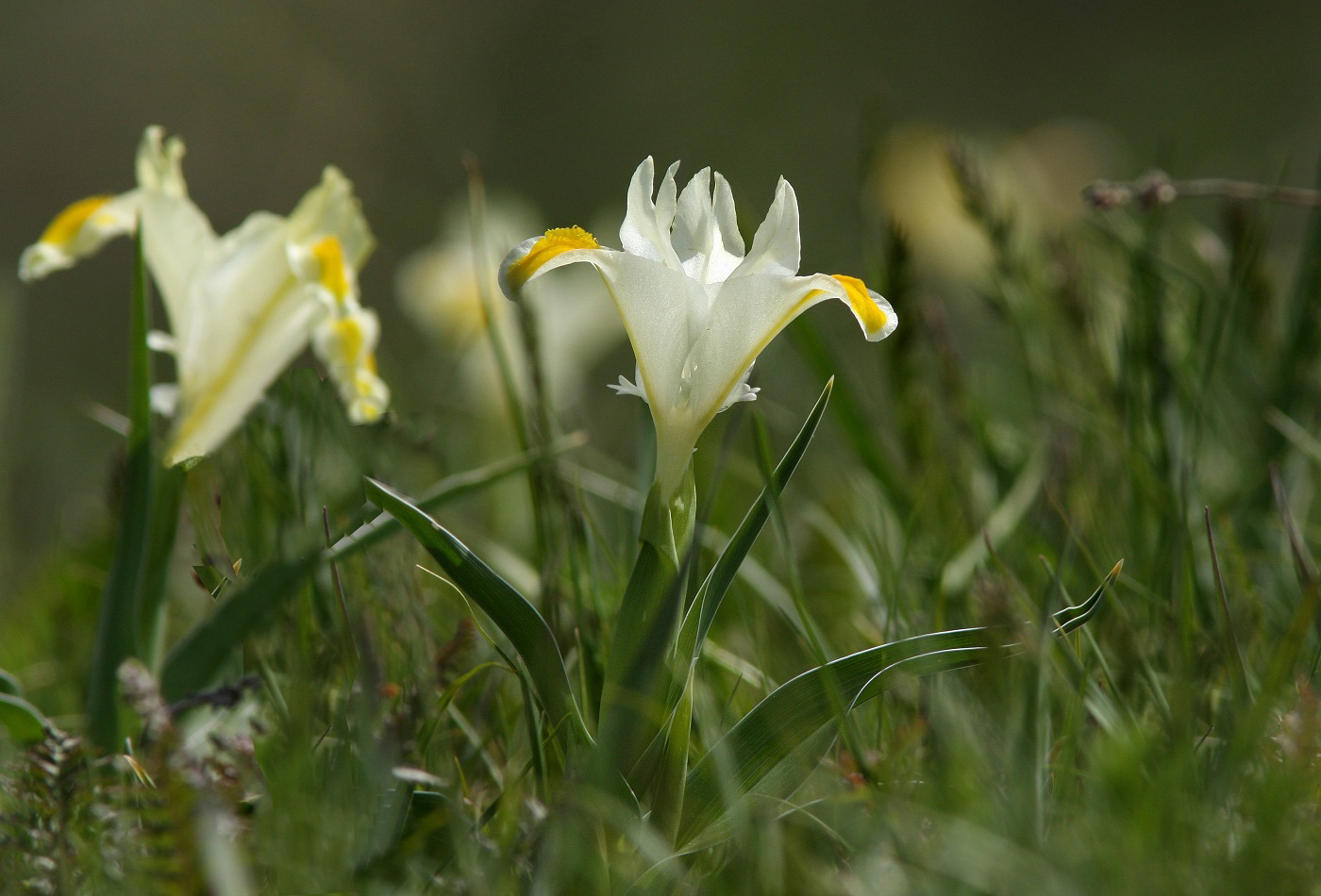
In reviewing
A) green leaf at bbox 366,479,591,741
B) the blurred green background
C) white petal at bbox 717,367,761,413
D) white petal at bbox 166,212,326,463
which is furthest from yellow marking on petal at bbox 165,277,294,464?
the blurred green background

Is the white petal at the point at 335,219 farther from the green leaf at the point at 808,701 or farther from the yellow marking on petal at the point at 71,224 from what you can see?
the green leaf at the point at 808,701

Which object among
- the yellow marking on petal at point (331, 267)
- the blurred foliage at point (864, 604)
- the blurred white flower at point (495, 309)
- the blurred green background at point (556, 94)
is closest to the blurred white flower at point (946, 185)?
the blurred foliage at point (864, 604)

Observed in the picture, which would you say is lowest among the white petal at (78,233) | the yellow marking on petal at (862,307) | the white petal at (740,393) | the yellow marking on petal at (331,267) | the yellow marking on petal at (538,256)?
the white petal at (740,393)

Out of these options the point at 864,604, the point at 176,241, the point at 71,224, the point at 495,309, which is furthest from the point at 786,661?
the point at 495,309

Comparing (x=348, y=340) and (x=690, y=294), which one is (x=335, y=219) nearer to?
(x=348, y=340)

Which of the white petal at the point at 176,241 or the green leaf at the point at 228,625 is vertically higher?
the white petal at the point at 176,241

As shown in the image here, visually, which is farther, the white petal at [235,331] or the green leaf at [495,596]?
the white petal at [235,331]

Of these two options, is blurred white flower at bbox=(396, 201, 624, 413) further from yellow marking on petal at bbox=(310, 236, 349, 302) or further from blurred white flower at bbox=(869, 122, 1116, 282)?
yellow marking on petal at bbox=(310, 236, 349, 302)
